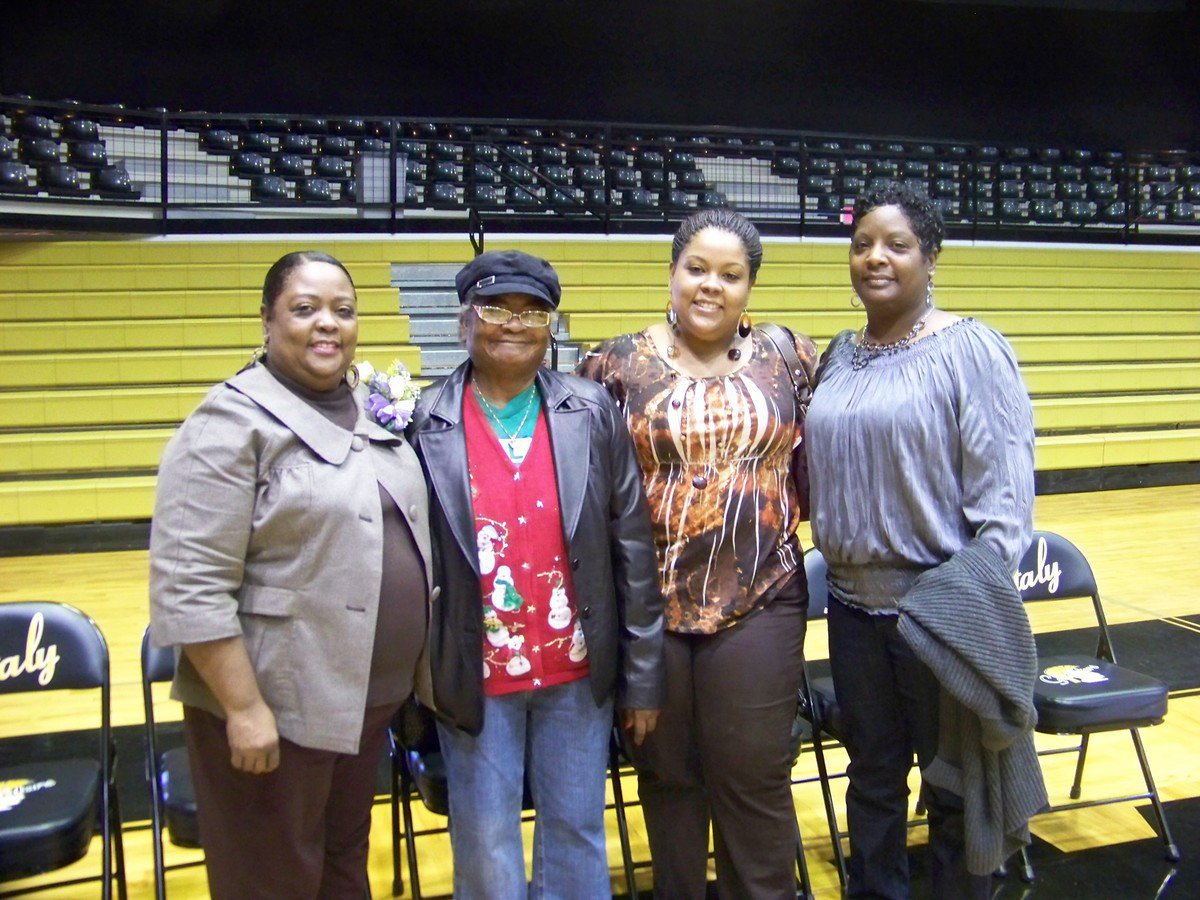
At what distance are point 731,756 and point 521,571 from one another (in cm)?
58

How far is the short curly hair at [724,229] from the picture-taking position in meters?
2.22

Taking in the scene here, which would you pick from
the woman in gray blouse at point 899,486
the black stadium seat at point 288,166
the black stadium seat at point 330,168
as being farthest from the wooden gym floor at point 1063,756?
the black stadium seat at point 330,168

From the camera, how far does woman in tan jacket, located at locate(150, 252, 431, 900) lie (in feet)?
5.55

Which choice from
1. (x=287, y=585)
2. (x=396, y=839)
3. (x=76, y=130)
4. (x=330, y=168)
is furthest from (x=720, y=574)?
(x=76, y=130)

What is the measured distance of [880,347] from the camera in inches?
91.0

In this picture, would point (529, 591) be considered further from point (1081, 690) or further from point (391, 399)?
point (1081, 690)

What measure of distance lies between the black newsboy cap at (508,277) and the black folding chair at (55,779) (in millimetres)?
1252

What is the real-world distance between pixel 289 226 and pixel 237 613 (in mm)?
7698

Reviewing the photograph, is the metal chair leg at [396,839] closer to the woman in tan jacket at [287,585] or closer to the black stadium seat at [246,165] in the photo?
the woman in tan jacket at [287,585]

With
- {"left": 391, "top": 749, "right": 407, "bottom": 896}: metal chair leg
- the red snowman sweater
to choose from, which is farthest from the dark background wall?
the red snowman sweater

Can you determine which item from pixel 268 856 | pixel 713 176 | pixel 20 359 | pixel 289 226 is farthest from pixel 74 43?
pixel 268 856

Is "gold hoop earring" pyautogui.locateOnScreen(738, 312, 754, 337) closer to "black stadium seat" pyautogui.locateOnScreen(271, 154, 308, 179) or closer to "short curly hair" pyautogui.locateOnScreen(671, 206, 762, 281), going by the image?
"short curly hair" pyautogui.locateOnScreen(671, 206, 762, 281)

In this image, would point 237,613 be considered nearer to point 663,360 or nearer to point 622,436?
point 622,436

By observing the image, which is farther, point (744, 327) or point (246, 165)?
point (246, 165)
